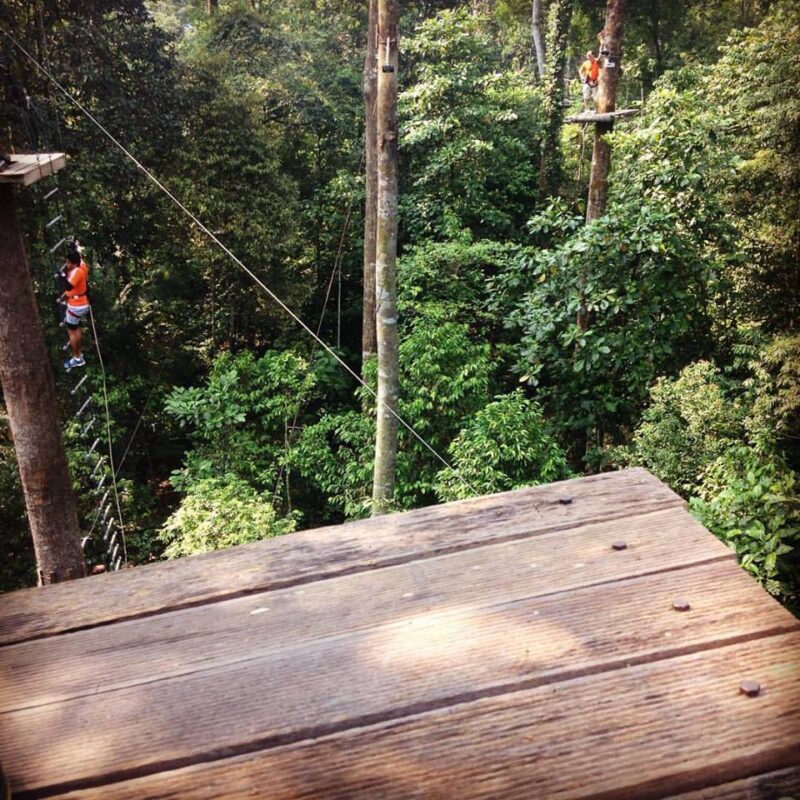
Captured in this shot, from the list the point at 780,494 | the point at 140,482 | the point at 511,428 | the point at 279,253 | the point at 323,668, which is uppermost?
the point at 323,668

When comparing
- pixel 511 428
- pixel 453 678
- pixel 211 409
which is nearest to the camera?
pixel 453 678

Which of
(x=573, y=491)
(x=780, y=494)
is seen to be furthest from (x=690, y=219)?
(x=573, y=491)

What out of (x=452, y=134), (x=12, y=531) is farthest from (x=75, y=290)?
(x=452, y=134)

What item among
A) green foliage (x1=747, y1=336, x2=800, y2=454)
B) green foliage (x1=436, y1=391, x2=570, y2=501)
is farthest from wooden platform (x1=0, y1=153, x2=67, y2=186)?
green foliage (x1=747, y1=336, x2=800, y2=454)

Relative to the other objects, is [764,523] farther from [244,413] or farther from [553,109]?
[553,109]

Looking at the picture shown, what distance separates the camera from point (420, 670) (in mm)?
796

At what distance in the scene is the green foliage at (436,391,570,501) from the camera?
6195mm

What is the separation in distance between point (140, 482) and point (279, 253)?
3.89 metres

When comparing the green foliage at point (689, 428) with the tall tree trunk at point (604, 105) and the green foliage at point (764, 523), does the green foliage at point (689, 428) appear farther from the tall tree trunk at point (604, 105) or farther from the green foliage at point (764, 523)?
the tall tree trunk at point (604, 105)

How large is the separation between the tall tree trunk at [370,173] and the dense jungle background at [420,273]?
50 cm

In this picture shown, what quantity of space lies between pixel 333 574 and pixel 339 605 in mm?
79

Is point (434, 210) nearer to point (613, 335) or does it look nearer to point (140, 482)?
point (613, 335)

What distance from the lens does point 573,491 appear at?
1.17 m

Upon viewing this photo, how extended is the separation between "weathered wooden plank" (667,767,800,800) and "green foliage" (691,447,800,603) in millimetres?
3294
